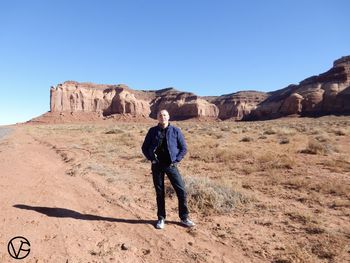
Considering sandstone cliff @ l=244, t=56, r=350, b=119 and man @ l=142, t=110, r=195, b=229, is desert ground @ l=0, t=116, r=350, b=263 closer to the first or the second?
man @ l=142, t=110, r=195, b=229

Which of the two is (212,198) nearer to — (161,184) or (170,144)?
(161,184)

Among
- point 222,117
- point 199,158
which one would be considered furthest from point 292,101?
point 199,158

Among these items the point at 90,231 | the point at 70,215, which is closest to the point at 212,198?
the point at 90,231

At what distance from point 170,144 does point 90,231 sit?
195 cm

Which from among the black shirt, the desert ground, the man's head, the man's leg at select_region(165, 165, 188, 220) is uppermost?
the man's head

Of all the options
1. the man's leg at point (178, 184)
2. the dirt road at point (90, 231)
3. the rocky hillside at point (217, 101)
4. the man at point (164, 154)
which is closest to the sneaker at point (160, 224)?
the man at point (164, 154)

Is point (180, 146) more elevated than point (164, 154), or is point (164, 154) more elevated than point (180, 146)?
point (180, 146)

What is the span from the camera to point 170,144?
5.08 metres

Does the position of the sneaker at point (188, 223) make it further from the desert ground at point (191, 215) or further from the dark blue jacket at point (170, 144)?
the dark blue jacket at point (170, 144)

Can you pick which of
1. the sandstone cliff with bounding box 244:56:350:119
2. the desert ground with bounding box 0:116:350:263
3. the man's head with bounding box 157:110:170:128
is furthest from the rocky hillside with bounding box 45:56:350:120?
the man's head with bounding box 157:110:170:128

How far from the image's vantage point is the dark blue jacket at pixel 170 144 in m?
5.09

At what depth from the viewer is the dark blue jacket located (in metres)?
5.09

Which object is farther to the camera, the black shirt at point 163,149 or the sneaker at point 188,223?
the sneaker at point 188,223

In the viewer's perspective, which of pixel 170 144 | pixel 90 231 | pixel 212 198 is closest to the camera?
pixel 90 231
